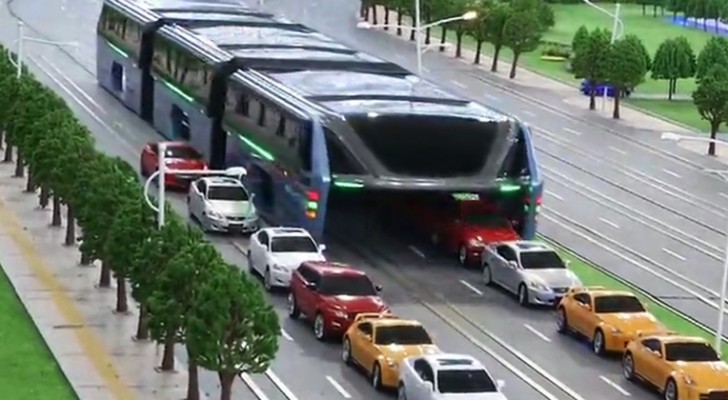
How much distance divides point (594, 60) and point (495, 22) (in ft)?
40.0

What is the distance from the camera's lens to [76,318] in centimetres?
4859

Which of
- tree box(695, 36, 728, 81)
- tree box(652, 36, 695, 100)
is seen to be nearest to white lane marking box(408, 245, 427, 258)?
tree box(695, 36, 728, 81)

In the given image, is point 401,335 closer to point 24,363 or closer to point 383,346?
point 383,346

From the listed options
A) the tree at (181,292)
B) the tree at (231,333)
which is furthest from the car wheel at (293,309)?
the tree at (231,333)

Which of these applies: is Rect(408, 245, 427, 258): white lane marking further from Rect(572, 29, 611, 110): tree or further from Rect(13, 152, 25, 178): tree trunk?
Rect(572, 29, 611, 110): tree

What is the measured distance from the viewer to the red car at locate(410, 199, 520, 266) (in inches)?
2274

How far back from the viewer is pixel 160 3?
→ 87.9 m

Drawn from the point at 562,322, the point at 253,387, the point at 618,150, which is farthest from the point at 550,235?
the point at 253,387

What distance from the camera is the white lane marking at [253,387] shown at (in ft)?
139

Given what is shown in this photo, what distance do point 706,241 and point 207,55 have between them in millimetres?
20681

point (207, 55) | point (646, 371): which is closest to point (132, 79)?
point (207, 55)

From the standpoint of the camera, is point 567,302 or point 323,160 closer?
point 567,302

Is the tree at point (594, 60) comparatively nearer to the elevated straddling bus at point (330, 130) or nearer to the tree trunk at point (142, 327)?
the elevated straddling bus at point (330, 130)

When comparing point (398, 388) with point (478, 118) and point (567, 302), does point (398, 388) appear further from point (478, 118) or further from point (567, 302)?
point (478, 118)
